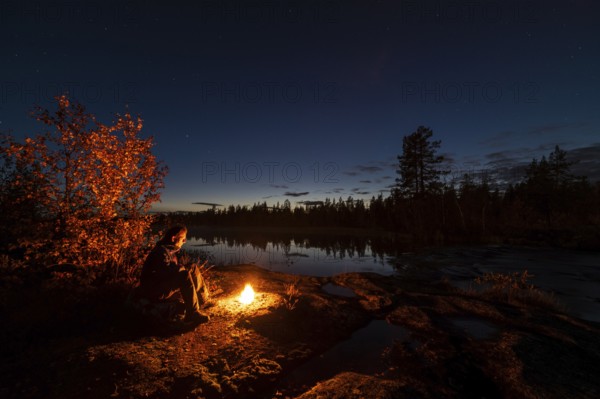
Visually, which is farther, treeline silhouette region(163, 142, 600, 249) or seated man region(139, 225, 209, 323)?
treeline silhouette region(163, 142, 600, 249)

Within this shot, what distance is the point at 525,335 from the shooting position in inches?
226

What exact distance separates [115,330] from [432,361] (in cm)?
653

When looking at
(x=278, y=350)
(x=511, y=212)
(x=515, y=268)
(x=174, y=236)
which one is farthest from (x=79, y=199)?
(x=511, y=212)

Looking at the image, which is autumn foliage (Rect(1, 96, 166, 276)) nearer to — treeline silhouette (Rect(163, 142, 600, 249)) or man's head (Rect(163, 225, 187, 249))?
man's head (Rect(163, 225, 187, 249))

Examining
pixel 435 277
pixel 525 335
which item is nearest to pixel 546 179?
pixel 435 277

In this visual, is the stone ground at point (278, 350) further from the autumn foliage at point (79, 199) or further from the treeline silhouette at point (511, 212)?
the treeline silhouette at point (511, 212)

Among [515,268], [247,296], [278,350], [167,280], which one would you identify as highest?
[167,280]

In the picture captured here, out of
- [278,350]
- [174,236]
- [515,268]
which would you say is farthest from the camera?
[515,268]

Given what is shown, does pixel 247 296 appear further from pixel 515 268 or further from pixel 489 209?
pixel 489 209

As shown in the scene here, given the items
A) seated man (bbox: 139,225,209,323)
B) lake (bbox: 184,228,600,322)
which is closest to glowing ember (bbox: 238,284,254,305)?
seated man (bbox: 139,225,209,323)

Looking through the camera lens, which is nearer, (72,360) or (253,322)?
(72,360)

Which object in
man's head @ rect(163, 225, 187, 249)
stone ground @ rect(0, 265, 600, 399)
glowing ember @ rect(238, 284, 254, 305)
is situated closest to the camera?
stone ground @ rect(0, 265, 600, 399)

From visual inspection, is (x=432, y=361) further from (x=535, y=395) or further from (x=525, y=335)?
(x=525, y=335)

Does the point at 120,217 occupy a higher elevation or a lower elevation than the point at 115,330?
higher
